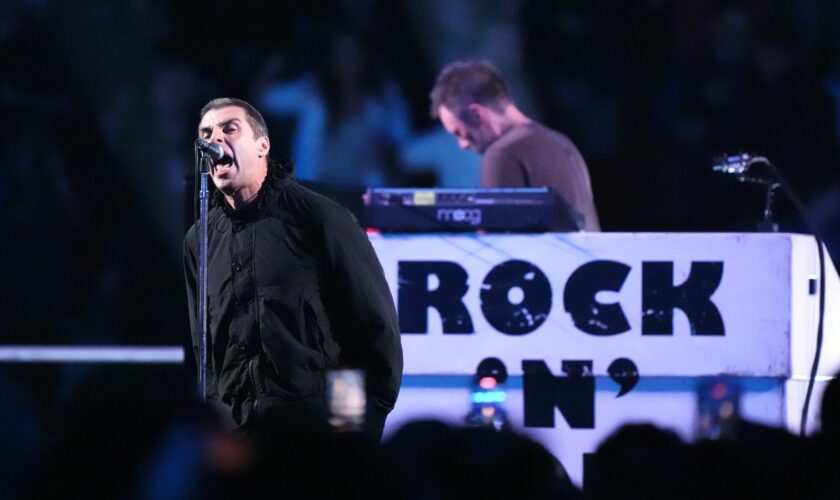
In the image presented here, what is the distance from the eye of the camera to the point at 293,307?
4.53 metres

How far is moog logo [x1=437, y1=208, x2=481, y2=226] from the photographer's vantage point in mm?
5523

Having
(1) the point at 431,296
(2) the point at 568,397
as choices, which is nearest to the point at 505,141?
(1) the point at 431,296

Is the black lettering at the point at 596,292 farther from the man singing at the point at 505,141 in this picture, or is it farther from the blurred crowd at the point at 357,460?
the blurred crowd at the point at 357,460

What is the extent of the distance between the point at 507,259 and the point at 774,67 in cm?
320

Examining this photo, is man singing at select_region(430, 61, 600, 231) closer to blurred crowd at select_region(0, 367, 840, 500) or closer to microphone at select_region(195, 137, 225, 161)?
microphone at select_region(195, 137, 225, 161)

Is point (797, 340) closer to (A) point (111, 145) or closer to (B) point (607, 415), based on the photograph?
(B) point (607, 415)

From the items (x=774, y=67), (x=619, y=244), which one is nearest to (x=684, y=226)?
(x=774, y=67)

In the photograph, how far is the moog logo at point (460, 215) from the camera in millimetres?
5523

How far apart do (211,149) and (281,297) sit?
0.53 m

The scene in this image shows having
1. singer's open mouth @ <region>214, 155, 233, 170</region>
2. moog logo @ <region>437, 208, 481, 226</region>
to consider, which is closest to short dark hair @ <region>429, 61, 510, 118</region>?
moog logo @ <region>437, 208, 481, 226</region>

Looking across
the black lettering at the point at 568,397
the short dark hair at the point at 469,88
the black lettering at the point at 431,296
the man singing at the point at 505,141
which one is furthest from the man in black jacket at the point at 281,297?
the short dark hair at the point at 469,88

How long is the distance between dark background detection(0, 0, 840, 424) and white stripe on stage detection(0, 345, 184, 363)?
9 cm

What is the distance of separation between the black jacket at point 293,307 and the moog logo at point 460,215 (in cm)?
90

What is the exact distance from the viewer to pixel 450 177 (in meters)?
8.20
